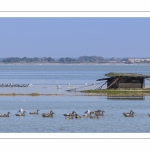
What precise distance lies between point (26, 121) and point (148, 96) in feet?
56.0

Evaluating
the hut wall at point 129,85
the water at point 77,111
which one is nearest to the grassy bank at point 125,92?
the hut wall at point 129,85

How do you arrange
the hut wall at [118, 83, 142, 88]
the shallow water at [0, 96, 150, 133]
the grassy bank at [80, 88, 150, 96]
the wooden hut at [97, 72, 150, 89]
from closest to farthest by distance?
the shallow water at [0, 96, 150, 133]
the grassy bank at [80, 88, 150, 96]
the wooden hut at [97, 72, 150, 89]
the hut wall at [118, 83, 142, 88]

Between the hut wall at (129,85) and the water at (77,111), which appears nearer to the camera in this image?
the water at (77,111)

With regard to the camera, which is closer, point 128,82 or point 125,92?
point 125,92

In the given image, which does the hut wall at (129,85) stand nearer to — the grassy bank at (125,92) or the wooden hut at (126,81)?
the wooden hut at (126,81)

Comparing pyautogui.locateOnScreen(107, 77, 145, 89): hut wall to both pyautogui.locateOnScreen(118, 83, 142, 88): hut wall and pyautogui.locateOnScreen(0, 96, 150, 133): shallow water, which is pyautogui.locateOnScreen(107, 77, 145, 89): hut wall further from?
pyautogui.locateOnScreen(0, 96, 150, 133): shallow water

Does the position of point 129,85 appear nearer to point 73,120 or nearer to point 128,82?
point 128,82

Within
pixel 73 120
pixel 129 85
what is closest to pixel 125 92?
pixel 129 85

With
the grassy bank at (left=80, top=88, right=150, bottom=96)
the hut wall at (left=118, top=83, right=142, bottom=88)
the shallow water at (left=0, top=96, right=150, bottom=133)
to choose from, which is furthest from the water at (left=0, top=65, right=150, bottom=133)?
the hut wall at (left=118, top=83, right=142, bottom=88)

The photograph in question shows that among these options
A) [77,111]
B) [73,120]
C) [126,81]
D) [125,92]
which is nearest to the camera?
[73,120]

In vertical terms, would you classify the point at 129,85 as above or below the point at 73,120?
above

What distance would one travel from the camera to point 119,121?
30.7m
